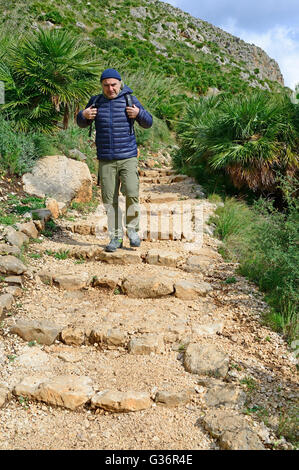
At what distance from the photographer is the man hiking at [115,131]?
402cm

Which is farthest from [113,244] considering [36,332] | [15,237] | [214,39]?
[214,39]

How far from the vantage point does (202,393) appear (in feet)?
7.95

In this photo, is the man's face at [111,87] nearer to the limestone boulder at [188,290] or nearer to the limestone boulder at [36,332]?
the limestone boulder at [188,290]

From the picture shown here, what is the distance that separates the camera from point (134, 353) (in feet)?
9.27

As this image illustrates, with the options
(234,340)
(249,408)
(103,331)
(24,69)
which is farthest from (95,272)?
(24,69)

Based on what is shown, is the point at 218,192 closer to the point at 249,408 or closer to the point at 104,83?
the point at 104,83

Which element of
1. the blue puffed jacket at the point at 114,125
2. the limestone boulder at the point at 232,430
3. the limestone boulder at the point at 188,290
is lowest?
the limestone boulder at the point at 232,430

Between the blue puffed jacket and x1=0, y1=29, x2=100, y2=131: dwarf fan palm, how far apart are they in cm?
296

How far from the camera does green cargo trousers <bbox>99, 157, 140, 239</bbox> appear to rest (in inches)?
166

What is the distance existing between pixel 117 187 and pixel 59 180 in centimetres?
208

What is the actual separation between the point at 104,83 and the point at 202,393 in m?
2.99

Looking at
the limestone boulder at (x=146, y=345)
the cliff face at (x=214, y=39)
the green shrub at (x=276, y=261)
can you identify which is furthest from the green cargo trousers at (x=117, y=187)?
the cliff face at (x=214, y=39)

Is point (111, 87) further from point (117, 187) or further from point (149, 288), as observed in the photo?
point (149, 288)
